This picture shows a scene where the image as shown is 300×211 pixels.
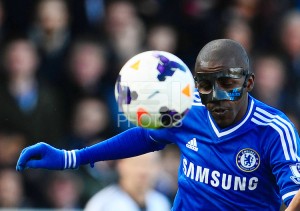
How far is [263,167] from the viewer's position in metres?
5.71

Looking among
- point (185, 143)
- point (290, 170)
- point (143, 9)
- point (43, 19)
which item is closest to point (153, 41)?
point (143, 9)

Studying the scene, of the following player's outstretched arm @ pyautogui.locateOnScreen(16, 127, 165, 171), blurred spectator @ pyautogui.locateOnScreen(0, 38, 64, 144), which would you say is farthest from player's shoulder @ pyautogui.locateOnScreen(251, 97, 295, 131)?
blurred spectator @ pyautogui.locateOnScreen(0, 38, 64, 144)

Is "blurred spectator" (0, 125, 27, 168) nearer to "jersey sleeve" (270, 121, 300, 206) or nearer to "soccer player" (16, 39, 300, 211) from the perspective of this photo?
"soccer player" (16, 39, 300, 211)

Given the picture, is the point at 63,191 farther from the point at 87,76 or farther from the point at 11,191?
the point at 87,76

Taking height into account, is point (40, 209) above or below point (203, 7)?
below

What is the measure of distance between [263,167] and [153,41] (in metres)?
5.28

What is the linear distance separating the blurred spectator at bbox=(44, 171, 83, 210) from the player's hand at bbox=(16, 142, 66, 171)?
11.7 ft

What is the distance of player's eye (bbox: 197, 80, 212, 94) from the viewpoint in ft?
18.6

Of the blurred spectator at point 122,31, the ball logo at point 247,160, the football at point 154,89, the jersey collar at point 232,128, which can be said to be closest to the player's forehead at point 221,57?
the football at point 154,89

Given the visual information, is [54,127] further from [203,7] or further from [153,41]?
[203,7]

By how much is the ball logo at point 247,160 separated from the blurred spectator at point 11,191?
439cm

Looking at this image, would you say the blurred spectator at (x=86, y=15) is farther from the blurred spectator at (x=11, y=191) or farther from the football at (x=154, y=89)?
the football at (x=154, y=89)

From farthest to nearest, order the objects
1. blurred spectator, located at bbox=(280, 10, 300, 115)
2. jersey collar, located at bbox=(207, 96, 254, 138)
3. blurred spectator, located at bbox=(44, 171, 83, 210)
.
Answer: blurred spectator, located at bbox=(280, 10, 300, 115) < blurred spectator, located at bbox=(44, 171, 83, 210) < jersey collar, located at bbox=(207, 96, 254, 138)

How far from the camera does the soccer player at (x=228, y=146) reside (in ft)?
18.5
